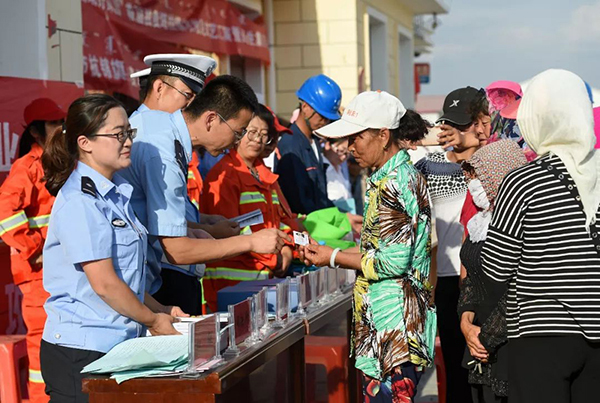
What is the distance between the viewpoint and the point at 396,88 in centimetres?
1669

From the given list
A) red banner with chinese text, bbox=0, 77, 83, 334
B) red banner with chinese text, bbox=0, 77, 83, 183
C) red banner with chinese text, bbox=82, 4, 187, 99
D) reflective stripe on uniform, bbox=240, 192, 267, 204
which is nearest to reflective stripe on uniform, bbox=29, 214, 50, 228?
red banner with chinese text, bbox=0, 77, 83, 334

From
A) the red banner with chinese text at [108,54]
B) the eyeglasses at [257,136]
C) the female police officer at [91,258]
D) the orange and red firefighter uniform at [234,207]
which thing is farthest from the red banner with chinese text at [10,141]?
the female police officer at [91,258]

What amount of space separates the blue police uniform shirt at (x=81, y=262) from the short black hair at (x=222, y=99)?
72 cm

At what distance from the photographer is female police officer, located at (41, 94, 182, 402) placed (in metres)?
2.57

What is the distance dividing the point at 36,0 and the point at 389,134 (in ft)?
10.7

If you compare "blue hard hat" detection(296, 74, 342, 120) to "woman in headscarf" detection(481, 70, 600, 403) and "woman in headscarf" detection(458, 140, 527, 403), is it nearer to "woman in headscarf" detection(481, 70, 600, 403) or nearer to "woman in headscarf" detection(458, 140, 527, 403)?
"woman in headscarf" detection(458, 140, 527, 403)

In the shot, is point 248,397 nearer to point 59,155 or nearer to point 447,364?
point 59,155

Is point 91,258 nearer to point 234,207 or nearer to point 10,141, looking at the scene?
point 234,207

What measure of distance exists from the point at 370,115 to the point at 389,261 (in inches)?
22.2

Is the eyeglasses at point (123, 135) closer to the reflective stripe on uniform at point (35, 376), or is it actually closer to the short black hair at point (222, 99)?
the short black hair at point (222, 99)

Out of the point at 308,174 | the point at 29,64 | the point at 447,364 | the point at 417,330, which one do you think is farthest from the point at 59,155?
the point at 29,64

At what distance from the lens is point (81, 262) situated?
2.55m

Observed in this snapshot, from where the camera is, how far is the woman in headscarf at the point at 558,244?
2547mm

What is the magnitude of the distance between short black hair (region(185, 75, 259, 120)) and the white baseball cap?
0.38 metres
